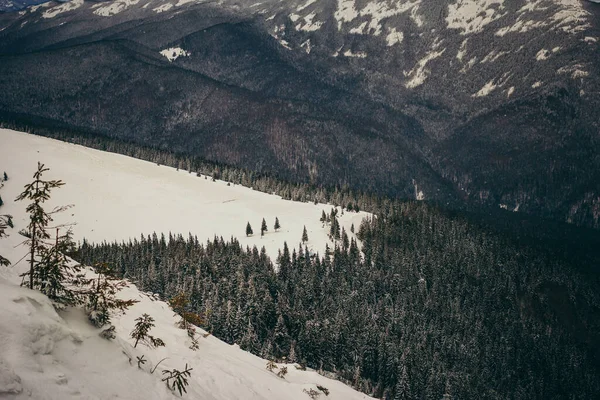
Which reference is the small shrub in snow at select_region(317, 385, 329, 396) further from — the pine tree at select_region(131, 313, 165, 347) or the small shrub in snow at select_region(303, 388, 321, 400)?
the pine tree at select_region(131, 313, 165, 347)

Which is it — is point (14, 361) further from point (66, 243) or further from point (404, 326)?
point (404, 326)

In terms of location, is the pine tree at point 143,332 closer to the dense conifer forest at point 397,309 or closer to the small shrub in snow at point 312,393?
the small shrub in snow at point 312,393

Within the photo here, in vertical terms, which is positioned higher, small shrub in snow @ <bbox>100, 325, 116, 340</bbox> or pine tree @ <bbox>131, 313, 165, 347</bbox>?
small shrub in snow @ <bbox>100, 325, 116, 340</bbox>

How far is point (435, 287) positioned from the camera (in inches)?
6594

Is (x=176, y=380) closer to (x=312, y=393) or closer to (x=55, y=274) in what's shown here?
(x=55, y=274)

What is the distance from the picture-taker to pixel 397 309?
144875mm

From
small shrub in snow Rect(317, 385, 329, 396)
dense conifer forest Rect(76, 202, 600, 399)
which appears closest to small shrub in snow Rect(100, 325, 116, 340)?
small shrub in snow Rect(317, 385, 329, 396)

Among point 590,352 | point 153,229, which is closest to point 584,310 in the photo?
point 590,352

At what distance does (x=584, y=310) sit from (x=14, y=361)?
217685mm

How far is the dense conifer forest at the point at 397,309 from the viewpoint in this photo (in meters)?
102

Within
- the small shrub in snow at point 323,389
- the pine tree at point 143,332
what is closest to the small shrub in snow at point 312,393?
the small shrub in snow at point 323,389

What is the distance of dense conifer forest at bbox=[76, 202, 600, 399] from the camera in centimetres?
10250

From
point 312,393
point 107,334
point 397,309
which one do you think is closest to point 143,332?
point 107,334

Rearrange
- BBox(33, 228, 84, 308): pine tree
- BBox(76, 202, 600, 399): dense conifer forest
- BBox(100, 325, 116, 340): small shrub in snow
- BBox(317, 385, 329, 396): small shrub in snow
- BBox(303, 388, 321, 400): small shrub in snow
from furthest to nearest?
BBox(76, 202, 600, 399): dense conifer forest
BBox(317, 385, 329, 396): small shrub in snow
BBox(303, 388, 321, 400): small shrub in snow
BBox(100, 325, 116, 340): small shrub in snow
BBox(33, 228, 84, 308): pine tree
